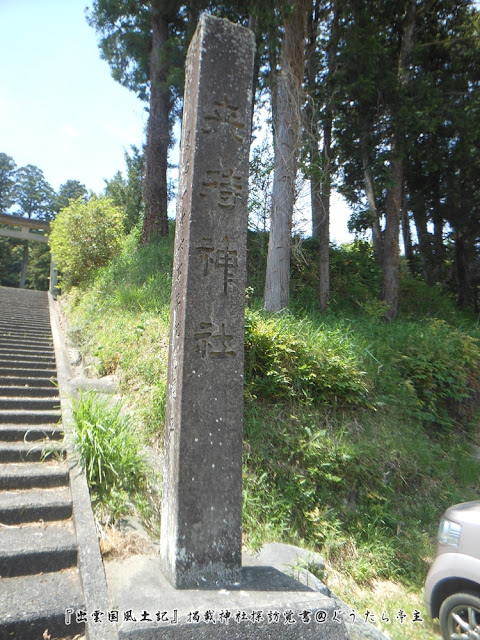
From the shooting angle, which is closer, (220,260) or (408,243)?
(220,260)

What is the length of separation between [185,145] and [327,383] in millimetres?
3240

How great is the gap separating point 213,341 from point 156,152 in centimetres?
1062

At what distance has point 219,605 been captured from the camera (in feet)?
7.88

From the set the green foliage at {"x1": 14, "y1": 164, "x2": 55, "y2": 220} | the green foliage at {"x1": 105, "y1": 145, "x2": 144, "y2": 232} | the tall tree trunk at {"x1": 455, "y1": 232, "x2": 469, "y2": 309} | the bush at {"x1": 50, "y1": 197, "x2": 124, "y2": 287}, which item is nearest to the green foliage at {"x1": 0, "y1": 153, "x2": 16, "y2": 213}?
the green foliage at {"x1": 14, "y1": 164, "x2": 55, "y2": 220}

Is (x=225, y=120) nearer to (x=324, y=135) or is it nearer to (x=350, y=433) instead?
(x=350, y=433)

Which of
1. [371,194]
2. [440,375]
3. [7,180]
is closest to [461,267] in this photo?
[371,194]

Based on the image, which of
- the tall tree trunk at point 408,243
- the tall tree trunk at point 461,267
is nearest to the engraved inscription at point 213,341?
the tall tree trunk at point 461,267

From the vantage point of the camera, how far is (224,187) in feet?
10.1

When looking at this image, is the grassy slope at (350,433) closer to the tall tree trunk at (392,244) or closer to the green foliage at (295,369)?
the green foliage at (295,369)

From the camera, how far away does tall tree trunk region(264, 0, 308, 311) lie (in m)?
7.54

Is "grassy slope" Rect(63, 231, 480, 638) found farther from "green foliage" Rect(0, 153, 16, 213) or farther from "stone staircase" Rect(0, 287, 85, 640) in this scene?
"green foliage" Rect(0, 153, 16, 213)

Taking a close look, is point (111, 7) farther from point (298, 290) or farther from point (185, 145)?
point (185, 145)

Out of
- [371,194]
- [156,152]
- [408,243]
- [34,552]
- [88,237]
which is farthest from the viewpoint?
[408,243]

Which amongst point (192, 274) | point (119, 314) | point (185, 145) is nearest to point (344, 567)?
point (192, 274)
